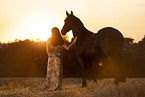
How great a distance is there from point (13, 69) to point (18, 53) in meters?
1.17

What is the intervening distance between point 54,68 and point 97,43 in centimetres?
218

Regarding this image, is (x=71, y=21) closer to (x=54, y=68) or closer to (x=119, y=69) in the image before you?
(x=54, y=68)

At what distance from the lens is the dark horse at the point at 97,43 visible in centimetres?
653

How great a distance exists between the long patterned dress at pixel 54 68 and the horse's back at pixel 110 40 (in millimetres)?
2047

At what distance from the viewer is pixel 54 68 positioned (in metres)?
8.06

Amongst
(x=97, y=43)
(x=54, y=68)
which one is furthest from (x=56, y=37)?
(x=97, y=43)

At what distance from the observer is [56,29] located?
779cm

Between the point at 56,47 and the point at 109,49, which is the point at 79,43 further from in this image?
the point at 109,49

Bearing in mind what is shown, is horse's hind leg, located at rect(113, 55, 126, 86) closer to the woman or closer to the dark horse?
the dark horse

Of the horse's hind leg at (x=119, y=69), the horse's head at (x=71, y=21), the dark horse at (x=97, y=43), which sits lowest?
the horse's hind leg at (x=119, y=69)

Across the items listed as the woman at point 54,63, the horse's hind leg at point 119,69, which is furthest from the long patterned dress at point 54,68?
the horse's hind leg at point 119,69

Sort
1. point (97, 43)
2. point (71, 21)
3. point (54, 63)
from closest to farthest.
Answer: point (97, 43) → point (54, 63) → point (71, 21)

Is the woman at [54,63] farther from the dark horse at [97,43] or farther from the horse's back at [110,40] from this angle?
the horse's back at [110,40]

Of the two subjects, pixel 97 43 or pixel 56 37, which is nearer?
pixel 97 43
